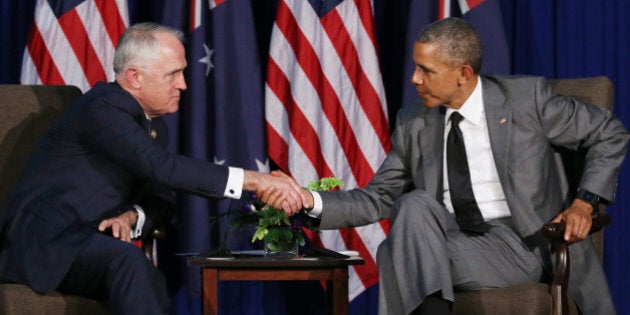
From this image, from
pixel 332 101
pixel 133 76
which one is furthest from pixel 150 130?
pixel 332 101

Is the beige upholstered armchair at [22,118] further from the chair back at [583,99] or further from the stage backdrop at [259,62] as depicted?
the chair back at [583,99]

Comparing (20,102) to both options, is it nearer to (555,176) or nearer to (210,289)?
(210,289)

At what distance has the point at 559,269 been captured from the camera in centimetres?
334

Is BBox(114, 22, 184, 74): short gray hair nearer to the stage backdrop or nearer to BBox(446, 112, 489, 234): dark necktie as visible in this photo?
BBox(446, 112, 489, 234): dark necktie

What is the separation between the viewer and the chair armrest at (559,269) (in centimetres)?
333

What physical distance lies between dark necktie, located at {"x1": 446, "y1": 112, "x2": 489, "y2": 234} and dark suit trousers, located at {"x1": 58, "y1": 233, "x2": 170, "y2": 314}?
3.66 ft

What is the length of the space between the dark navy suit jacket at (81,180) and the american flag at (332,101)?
63.6 inches

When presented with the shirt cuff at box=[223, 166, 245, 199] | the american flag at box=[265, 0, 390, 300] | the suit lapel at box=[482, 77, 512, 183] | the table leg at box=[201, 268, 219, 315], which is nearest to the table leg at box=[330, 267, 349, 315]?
the table leg at box=[201, 268, 219, 315]

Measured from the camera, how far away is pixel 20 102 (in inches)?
158

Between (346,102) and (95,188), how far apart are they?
1917 millimetres

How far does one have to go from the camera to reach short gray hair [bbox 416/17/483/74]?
3717 millimetres

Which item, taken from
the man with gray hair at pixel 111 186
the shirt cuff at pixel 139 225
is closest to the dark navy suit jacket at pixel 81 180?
the man with gray hair at pixel 111 186

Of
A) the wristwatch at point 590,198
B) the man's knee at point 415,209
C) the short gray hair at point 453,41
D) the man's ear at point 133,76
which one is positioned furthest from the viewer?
the short gray hair at point 453,41

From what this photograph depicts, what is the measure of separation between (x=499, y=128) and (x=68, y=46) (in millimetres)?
2350
